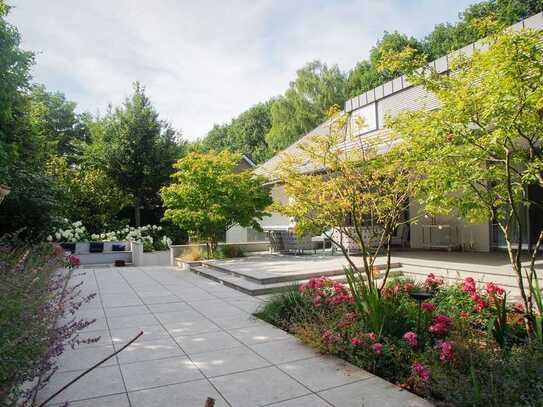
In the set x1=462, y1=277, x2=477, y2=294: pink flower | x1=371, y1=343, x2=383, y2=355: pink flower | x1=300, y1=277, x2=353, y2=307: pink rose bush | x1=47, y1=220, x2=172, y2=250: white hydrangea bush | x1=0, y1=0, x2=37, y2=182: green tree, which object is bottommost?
x1=371, y1=343, x2=383, y2=355: pink flower

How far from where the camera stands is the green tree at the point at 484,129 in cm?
314

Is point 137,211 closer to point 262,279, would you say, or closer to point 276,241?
point 276,241

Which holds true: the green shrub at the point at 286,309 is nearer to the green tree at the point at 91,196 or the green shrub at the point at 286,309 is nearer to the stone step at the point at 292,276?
the stone step at the point at 292,276

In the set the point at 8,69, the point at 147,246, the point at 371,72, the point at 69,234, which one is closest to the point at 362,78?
the point at 371,72

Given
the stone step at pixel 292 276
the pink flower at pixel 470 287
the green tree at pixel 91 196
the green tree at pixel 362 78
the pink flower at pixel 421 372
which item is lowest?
the pink flower at pixel 421 372

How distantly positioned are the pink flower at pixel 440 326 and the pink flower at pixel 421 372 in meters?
0.62

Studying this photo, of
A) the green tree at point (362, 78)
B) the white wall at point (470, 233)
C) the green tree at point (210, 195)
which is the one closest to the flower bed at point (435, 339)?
the white wall at point (470, 233)

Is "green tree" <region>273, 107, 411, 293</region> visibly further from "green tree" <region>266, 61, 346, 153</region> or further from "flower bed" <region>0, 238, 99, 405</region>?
"green tree" <region>266, 61, 346, 153</region>

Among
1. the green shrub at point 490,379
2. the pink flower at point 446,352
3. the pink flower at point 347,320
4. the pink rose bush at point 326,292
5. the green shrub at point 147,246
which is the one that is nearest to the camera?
the green shrub at point 490,379

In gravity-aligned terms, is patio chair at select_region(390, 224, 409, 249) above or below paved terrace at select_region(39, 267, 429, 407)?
above

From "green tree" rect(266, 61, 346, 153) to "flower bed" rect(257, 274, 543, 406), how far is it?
27176 mm

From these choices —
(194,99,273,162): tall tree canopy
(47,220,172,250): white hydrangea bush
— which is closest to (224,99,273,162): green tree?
(194,99,273,162): tall tree canopy

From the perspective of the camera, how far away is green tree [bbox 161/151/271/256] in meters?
11.4

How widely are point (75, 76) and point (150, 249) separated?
22.7 ft
